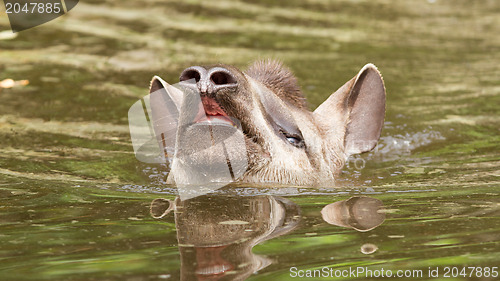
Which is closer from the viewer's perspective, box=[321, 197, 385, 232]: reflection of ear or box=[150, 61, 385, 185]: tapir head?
box=[321, 197, 385, 232]: reflection of ear

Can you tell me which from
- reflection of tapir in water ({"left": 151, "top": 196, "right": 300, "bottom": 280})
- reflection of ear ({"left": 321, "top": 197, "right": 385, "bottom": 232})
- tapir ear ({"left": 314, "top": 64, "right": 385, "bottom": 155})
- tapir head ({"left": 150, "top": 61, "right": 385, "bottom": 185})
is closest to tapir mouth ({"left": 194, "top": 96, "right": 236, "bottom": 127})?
tapir head ({"left": 150, "top": 61, "right": 385, "bottom": 185})

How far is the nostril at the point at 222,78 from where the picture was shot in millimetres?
4629

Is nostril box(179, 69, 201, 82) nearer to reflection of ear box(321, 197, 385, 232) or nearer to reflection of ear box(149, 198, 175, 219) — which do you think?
reflection of ear box(149, 198, 175, 219)

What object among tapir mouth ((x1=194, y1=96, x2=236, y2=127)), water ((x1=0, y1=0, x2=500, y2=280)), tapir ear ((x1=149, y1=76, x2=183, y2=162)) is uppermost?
tapir mouth ((x1=194, y1=96, x2=236, y2=127))

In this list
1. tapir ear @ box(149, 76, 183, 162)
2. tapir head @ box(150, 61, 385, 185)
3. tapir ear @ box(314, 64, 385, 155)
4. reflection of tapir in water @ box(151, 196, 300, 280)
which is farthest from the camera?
tapir ear @ box(314, 64, 385, 155)

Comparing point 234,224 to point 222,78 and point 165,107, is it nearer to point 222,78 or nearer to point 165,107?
point 222,78

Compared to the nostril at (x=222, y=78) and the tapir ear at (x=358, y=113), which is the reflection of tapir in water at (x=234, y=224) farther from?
the tapir ear at (x=358, y=113)

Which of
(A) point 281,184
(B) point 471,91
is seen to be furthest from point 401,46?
(A) point 281,184

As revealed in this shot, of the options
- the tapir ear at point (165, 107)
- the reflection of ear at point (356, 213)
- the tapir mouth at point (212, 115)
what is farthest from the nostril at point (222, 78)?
the tapir ear at point (165, 107)

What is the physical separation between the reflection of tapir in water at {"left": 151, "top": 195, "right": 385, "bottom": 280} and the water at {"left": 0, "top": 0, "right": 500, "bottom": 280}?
0.01 m

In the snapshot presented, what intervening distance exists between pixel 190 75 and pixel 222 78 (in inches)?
8.1

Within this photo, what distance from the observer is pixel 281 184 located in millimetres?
Result: 5363

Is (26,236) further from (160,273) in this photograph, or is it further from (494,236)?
(494,236)

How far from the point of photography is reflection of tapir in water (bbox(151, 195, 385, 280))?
3627mm
